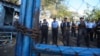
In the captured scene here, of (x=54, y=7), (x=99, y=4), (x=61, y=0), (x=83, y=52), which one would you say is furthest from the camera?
(x=61, y=0)

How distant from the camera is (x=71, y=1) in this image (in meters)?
1.39

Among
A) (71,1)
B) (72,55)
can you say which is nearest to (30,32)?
(72,55)

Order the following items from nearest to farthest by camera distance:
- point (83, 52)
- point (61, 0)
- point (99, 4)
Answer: point (83, 52) < point (99, 4) < point (61, 0)

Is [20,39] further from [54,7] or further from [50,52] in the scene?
[54,7]

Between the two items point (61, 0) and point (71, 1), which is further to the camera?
point (61, 0)

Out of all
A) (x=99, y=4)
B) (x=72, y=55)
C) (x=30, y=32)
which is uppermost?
(x=99, y=4)

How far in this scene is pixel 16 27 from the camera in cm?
124

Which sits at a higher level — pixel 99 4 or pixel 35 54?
pixel 99 4

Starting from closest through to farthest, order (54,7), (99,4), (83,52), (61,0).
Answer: (83,52)
(99,4)
(54,7)
(61,0)

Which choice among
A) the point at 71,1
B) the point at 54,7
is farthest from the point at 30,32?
the point at 54,7

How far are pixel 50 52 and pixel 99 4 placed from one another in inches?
15.1

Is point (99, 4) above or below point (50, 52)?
above

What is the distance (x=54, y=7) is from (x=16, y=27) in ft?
1.46

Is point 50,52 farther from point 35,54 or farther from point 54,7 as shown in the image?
point 54,7
